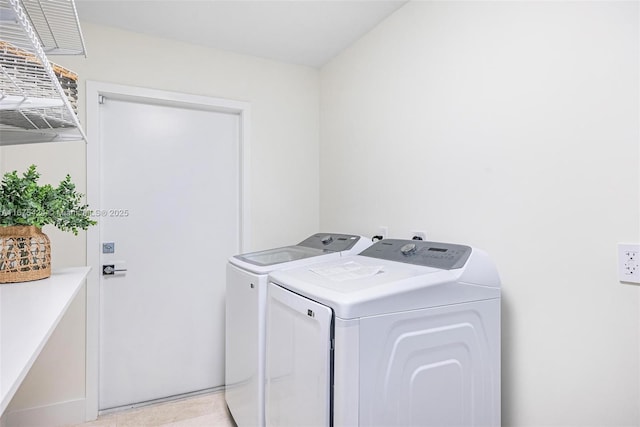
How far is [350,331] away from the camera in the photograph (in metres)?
1.11

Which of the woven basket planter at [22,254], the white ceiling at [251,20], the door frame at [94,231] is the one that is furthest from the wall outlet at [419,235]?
the door frame at [94,231]

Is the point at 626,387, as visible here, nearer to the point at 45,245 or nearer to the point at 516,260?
the point at 516,260

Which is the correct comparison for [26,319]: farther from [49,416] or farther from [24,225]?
[49,416]

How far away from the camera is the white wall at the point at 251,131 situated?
2131mm

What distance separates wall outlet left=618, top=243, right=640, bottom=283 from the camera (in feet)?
3.69

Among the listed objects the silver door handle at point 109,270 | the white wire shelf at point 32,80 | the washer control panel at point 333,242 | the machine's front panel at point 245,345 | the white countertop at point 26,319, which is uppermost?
the white wire shelf at point 32,80

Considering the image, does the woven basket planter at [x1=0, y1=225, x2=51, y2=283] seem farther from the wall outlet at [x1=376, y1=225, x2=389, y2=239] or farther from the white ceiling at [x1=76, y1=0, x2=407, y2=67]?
the wall outlet at [x1=376, y1=225, x2=389, y2=239]

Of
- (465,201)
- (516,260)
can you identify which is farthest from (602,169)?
(465,201)

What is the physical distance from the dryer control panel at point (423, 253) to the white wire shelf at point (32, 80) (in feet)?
4.45

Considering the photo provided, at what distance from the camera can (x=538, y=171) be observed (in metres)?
1.39

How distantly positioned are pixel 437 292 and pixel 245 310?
3.21ft

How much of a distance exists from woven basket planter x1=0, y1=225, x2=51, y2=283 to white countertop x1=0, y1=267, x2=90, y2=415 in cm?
3

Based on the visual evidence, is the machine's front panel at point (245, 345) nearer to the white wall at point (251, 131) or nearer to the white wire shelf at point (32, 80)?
the white wall at point (251, 131)

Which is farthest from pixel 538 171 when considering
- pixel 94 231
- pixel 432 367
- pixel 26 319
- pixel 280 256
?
pixel 94 231
